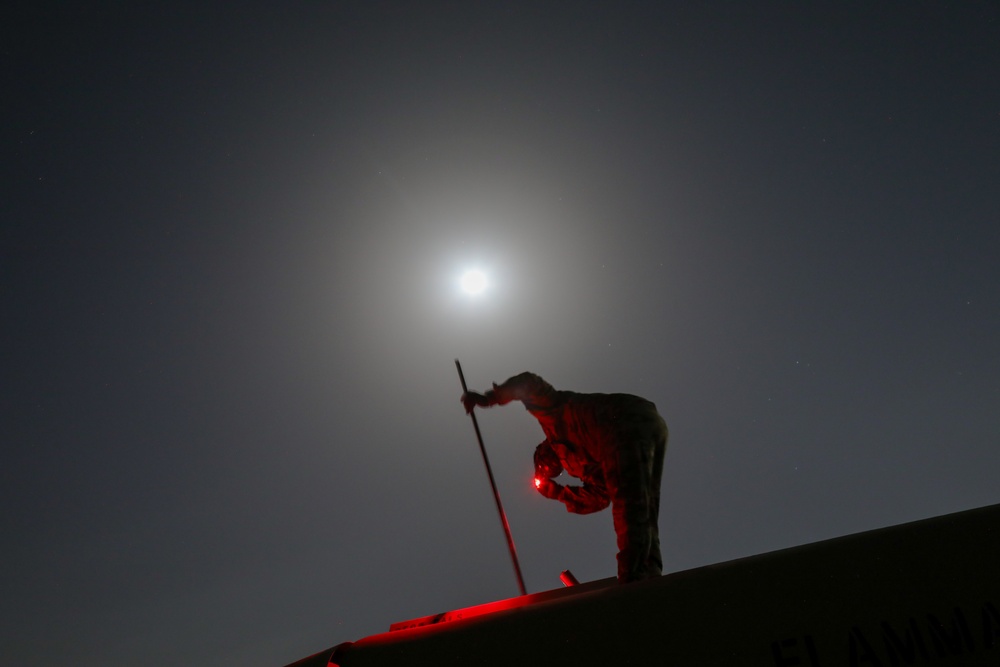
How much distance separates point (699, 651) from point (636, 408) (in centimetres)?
271

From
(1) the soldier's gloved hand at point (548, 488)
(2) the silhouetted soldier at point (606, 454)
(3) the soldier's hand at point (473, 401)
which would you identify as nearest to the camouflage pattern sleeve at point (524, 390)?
(2) the silhouetted soldier at point (606, 454)

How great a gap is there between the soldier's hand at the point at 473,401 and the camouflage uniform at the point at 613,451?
69mm

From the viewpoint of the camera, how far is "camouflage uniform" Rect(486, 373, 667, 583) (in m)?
3.34

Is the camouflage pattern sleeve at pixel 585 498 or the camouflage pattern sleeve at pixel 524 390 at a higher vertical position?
the camouflage pattern sleeve at pixel 524 390

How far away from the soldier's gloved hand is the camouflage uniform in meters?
0.02

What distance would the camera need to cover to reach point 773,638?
153 centimetres

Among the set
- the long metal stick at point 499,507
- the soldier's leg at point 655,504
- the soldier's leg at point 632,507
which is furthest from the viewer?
the long metal stick at point 499,507

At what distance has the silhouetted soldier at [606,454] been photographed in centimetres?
336

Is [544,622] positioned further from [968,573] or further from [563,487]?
[563,487]

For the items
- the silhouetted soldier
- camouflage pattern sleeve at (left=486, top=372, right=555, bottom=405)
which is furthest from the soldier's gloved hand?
camouflage pattern sleeve at (left=486, top=372, right=555, bottom=405)

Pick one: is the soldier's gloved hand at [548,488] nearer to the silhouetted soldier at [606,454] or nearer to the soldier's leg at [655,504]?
the silhouetted soldier at [606,454]

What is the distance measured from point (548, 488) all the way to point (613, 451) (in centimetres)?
156

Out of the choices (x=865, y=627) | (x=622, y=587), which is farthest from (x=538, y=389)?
(x=865, y=627)

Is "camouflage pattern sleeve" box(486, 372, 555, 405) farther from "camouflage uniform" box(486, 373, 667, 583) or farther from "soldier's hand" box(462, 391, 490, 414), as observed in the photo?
"soldier's hand" box(462, 391, 490, 414)
